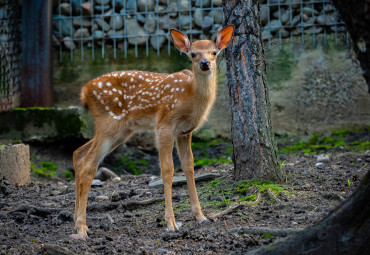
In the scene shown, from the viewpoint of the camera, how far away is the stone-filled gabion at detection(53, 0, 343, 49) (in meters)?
8.62

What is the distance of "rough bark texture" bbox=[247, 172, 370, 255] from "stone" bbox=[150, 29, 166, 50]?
6.17m

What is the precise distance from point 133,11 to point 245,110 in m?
4.14

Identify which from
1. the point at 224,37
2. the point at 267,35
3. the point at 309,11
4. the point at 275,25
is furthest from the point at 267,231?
the point at 309,11

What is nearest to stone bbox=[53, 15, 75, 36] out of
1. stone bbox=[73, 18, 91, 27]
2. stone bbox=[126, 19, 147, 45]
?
stone bbox=[73, 18, 91, 27]

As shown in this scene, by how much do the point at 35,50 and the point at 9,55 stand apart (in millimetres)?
438

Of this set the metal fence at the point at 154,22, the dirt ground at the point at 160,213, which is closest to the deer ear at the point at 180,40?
the dirt ground at the point at 160,213

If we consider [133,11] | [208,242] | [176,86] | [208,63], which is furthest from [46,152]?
[208,242]

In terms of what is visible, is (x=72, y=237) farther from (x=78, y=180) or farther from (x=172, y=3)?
(x=172, y=3)

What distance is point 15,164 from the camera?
664cm

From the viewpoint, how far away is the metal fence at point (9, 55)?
824 cm

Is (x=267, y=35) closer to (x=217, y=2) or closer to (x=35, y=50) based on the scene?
(x=217, y=2)

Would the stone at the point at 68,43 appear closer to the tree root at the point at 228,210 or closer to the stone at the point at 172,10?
the stone at the point at 172,10

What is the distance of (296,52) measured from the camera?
868cm

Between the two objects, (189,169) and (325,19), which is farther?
(325,19)
